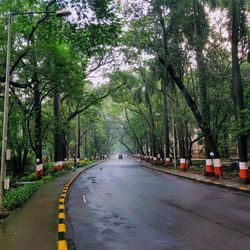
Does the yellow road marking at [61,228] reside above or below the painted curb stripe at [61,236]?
above

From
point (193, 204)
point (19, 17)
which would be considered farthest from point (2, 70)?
point (193, 204)

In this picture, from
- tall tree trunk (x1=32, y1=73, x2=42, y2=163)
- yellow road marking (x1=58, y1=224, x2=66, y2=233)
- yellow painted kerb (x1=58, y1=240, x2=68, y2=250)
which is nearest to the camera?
yellow painted kerb (x1=58, y1=240, x2=68, y2=250)

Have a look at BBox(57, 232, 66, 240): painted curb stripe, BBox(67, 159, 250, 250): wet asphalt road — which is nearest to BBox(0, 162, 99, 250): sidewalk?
BBox(57, 232, 66, 240): painted curb stripe

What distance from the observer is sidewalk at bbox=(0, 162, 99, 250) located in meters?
6.08

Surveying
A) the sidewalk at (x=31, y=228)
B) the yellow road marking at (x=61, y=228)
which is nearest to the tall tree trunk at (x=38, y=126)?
the sidewalk at (x=31, y=228)

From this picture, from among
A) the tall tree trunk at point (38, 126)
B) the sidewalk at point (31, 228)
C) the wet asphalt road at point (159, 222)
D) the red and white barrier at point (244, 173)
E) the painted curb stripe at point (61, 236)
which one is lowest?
the wet asphalt road at point (159, 222)

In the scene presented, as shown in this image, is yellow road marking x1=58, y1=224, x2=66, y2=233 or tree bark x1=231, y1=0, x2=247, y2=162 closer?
yellow road marking x1=58, y1=224, x2=66, y2=233

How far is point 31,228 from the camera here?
743cm

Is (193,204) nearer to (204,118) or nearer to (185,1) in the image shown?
(204,118)

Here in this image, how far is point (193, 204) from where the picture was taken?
10758mm

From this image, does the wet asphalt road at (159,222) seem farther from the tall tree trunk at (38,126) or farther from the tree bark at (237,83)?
the tall tree trunk at (38,126)

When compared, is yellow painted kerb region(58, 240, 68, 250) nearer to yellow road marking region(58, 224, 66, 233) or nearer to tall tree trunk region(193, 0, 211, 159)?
yellow road marking region(58, 224, 66, 233)

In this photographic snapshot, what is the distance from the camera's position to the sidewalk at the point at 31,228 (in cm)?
608

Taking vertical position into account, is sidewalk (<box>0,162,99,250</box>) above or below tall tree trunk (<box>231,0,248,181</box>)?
below
